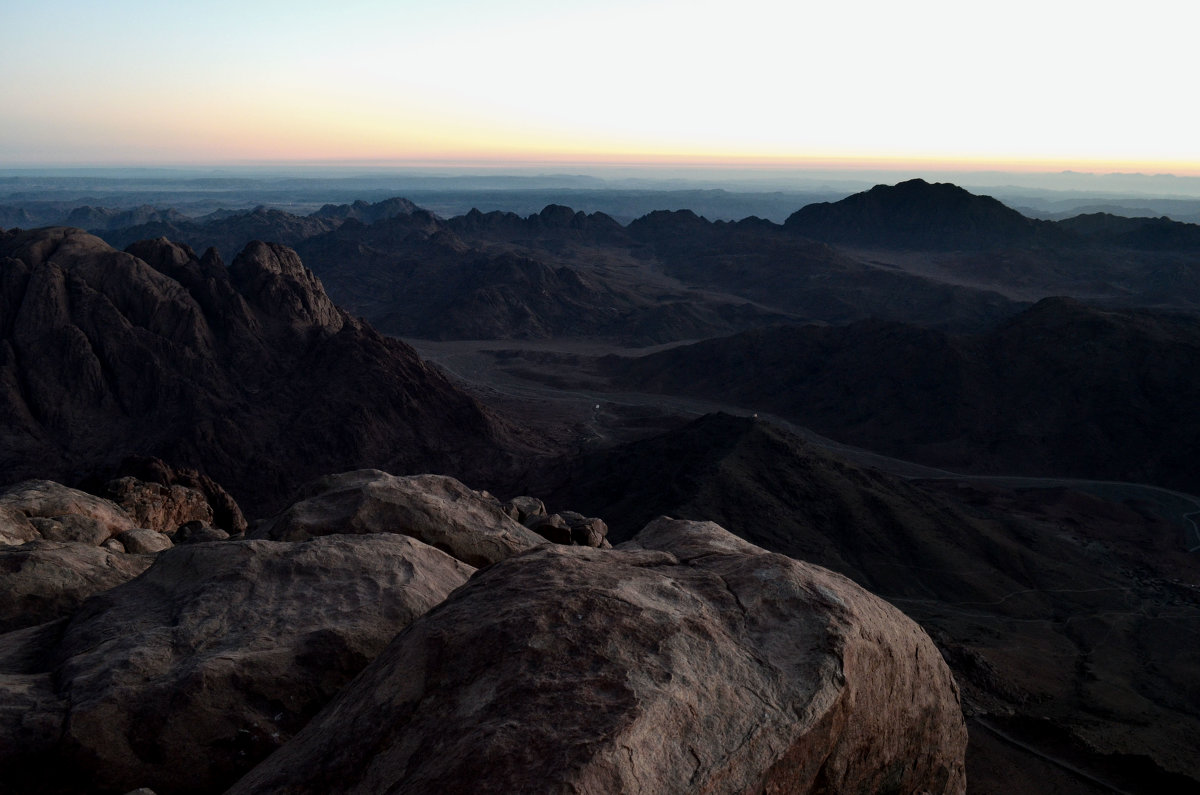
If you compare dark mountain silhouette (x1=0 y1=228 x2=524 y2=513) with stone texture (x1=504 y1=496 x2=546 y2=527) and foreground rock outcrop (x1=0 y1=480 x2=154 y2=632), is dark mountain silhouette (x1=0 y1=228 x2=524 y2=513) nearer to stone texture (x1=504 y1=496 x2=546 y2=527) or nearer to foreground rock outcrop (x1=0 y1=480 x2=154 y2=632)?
foreground rock outcrop (x1=0 y1=480 x2=154 y2=632)

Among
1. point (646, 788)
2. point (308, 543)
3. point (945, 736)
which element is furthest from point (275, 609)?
point (945, 736)

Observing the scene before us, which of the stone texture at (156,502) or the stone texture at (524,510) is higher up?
the stone texture at (524,510)

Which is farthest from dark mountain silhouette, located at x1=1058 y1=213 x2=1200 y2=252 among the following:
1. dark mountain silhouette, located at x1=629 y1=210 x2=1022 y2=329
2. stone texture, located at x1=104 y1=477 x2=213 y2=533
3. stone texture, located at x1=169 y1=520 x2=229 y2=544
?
stone texture, located at x1=169 y1=520 x2=229 y2=544

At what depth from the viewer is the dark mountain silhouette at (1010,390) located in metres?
75.4

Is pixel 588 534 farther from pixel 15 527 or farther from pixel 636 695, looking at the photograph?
pixel 15 527

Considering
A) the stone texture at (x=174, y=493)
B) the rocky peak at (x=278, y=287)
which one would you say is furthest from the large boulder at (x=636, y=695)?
the rocky peak at (x=278, y=287)

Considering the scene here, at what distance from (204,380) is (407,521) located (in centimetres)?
6035

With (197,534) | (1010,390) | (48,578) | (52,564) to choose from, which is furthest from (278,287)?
(1010,390)

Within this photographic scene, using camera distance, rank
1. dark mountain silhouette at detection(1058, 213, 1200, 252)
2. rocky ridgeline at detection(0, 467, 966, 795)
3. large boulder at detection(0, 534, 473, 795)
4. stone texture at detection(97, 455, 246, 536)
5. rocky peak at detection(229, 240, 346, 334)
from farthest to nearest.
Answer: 1. dark mountain silhouette at detection(1058, 213, 1200, 252)
2. rocky peak at detection(229, 240, 346, 334)
3. stone texture at detection(97, 455, 246, 536)
4. large boulder at detection(0, 534, 473, 795)
5. rocky ridgeline at detection(0, 467, 966, 795)

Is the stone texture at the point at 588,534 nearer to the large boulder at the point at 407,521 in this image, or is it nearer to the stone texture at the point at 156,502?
the large boulder at the point at 407,521

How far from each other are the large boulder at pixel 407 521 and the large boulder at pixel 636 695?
612cm

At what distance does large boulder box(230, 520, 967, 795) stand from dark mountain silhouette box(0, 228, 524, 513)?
5637 centimetres

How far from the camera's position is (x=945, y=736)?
11766 mm

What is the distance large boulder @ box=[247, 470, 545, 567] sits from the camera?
1723 centimetres
